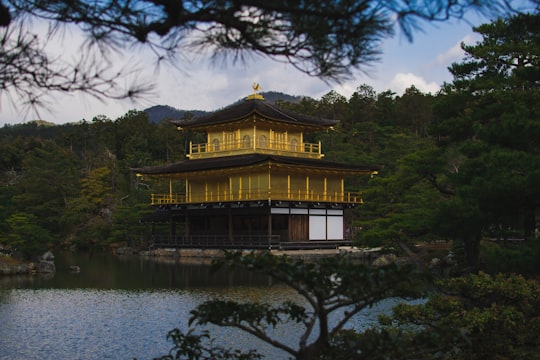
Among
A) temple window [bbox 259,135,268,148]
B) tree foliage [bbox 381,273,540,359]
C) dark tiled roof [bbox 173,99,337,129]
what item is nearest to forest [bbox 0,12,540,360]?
tree foliage [bbox 381,273,540,359]

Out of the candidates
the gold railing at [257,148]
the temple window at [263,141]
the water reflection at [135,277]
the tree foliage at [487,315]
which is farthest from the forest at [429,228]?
the temple window at [263,141]

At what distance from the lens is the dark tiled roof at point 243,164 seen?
94.4ft

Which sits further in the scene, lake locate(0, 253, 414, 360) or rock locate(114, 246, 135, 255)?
rock locate(114, 246, 135, 255)

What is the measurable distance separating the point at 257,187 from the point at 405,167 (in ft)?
46.5

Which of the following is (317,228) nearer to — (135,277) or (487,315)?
(135,277)

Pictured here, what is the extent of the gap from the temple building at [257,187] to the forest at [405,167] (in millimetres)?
1842

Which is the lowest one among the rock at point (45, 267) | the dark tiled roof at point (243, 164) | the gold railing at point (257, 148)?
the rock at point (45, 267)

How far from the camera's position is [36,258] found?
22.7m

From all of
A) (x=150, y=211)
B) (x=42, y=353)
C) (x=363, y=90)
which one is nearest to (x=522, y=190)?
(x=42, y=353)

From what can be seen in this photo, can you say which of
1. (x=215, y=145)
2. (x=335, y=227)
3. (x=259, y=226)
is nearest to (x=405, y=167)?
(x=335, y=227)

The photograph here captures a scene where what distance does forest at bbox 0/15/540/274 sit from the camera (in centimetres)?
951

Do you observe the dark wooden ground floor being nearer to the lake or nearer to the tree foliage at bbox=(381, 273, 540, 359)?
the lake

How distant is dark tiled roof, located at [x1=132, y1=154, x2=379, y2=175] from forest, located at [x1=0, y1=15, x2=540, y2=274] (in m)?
1.69

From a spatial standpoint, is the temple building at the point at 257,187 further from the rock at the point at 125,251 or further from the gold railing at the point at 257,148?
the rock at the point at 125,251
